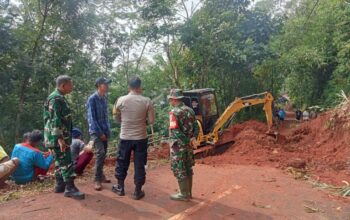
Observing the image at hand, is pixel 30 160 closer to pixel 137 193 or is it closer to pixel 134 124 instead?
pixel 137 193

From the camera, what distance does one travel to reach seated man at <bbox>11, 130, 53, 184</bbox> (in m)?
6.32

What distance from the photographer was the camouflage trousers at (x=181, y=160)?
17.8ft

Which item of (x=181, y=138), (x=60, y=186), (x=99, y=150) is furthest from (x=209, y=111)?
(x=60, y=186)

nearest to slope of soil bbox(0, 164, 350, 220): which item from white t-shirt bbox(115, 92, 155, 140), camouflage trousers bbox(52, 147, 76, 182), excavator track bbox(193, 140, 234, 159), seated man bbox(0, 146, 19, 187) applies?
camouflage trousers bbox(52, 147, 76, 182)

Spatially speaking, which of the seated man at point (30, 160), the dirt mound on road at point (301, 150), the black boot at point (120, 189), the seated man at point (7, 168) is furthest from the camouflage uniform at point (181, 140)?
the dirt mound on road at point (301, 150)

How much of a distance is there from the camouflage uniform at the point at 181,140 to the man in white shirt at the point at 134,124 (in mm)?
367

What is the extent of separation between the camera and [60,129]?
202 inches

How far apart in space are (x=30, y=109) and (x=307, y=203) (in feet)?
36.1

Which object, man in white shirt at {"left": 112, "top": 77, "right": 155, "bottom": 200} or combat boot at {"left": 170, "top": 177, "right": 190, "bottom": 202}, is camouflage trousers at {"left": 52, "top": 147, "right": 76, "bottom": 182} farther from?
combat boot at {"left": 170, "top": 177, "right": 190, "bottom": 202}

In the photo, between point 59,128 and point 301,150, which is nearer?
point 59,128

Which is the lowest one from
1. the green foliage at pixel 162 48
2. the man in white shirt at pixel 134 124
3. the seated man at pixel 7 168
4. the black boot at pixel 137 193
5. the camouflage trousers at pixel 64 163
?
the black boot at pixel 137 193

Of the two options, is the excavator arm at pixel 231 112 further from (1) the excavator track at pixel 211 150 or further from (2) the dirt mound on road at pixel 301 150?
(2) the dirt mound on road at pixel 301 150

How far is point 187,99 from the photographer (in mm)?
11000

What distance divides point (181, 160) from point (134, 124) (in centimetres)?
87
